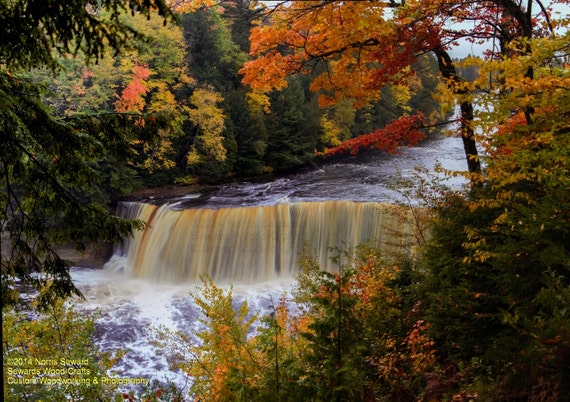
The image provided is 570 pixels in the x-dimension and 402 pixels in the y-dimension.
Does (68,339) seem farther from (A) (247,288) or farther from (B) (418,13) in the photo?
(A) (247,288)

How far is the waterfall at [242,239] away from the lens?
576 inches

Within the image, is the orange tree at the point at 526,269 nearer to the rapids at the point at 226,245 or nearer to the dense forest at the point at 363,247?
the dense forest at the point at 363,247

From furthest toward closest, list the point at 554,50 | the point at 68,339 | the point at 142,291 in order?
the point at 142,291
the point at 68,339
the point at 554,50

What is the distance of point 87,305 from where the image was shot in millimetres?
12320

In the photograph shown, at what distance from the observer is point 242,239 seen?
14.9 metres

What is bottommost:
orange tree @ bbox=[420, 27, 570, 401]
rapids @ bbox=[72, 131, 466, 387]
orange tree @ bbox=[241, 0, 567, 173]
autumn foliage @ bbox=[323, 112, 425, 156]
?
rapids @ bbox=[72, 131, 466, 387]

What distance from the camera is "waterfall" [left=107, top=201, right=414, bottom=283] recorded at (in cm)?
1462

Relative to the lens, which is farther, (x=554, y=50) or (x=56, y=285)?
(x=56, y=285)

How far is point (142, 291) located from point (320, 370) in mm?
11847

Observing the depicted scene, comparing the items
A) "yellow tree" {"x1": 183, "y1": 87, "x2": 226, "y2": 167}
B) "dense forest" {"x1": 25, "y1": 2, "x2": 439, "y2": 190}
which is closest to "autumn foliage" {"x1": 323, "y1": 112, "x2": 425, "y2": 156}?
"dense forest" {"x1": 25, "y1": 2, "x2": 439, "y2": 190}

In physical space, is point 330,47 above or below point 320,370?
above

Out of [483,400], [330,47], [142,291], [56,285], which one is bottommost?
[142,291]

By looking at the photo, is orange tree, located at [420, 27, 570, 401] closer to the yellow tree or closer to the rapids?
the rapids

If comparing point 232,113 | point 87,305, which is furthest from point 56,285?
point 232,113
